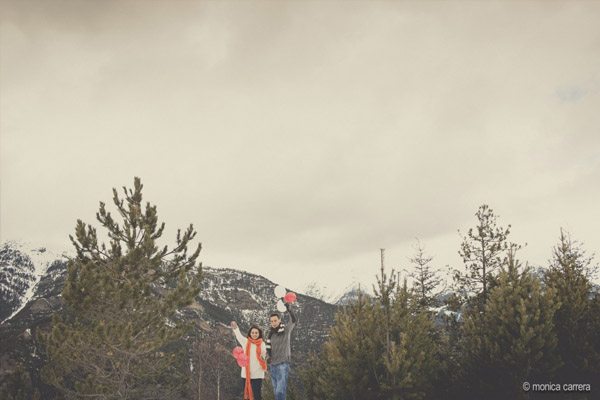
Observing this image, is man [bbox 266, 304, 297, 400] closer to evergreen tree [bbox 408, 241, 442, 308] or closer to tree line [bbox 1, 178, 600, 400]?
tree line [bbox 1, 178, 600, 400]

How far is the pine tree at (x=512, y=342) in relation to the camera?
38.5 feet

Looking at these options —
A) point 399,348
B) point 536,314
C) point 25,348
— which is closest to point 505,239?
point 536,314

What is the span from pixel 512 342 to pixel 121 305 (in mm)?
11342

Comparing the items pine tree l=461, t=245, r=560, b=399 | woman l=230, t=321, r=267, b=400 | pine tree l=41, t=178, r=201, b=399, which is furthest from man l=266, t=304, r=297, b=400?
pine tree l=461, t=245, r=560, b=399

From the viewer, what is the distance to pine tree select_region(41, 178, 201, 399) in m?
11.6

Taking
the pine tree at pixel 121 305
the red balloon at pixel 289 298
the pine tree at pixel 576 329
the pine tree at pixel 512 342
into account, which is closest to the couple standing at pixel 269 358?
the red balloon at pixel 289 298

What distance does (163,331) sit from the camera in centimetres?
1221

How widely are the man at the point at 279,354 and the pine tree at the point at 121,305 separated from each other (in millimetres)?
3536

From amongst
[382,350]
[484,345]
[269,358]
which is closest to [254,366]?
[269,358]

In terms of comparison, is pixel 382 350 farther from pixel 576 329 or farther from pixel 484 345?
pixel 576 329

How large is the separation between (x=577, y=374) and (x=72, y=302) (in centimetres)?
1475

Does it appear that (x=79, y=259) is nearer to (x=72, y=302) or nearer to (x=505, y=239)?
(x=72, y=302)

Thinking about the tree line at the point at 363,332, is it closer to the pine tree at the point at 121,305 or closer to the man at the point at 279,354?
the pine tree at the point at 121,305

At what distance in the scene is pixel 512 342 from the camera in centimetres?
1195
